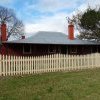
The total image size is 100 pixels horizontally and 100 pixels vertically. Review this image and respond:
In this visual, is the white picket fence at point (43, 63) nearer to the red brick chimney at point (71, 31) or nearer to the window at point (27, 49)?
the window at point (27, 49)

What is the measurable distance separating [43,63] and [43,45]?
13828 millimetres

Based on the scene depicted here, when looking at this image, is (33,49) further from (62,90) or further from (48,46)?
(62,90)

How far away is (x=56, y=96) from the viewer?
37.6 ft

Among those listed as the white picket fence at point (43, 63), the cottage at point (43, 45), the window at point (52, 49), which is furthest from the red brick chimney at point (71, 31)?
the white picket fence at point (43, 63)

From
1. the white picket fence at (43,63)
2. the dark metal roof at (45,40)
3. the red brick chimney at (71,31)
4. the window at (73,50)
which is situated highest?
the red brick chimney at (71,31)

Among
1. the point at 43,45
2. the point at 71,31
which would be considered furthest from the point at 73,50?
the point at 43,45

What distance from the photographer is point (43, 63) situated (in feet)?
73.0

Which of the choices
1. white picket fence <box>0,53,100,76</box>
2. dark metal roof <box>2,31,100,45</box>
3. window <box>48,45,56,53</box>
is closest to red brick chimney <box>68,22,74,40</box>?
dark metal roof <box>2,31,100,45</box>

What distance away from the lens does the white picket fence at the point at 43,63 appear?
20250 mm

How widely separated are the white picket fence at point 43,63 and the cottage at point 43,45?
906 centimetres

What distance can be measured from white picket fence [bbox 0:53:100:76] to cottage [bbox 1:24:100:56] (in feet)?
29.7

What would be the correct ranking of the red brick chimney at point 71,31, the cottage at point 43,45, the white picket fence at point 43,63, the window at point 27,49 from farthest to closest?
the red brick chimney at point 71,31 → the window at point 27,49 → the cottage at point 43,45 → the white picket fence at point 43,63

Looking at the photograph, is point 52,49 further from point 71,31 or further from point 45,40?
point 71,31

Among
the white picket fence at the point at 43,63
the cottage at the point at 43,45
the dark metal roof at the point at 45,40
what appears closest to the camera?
the white picket fence at the point at 43,63
